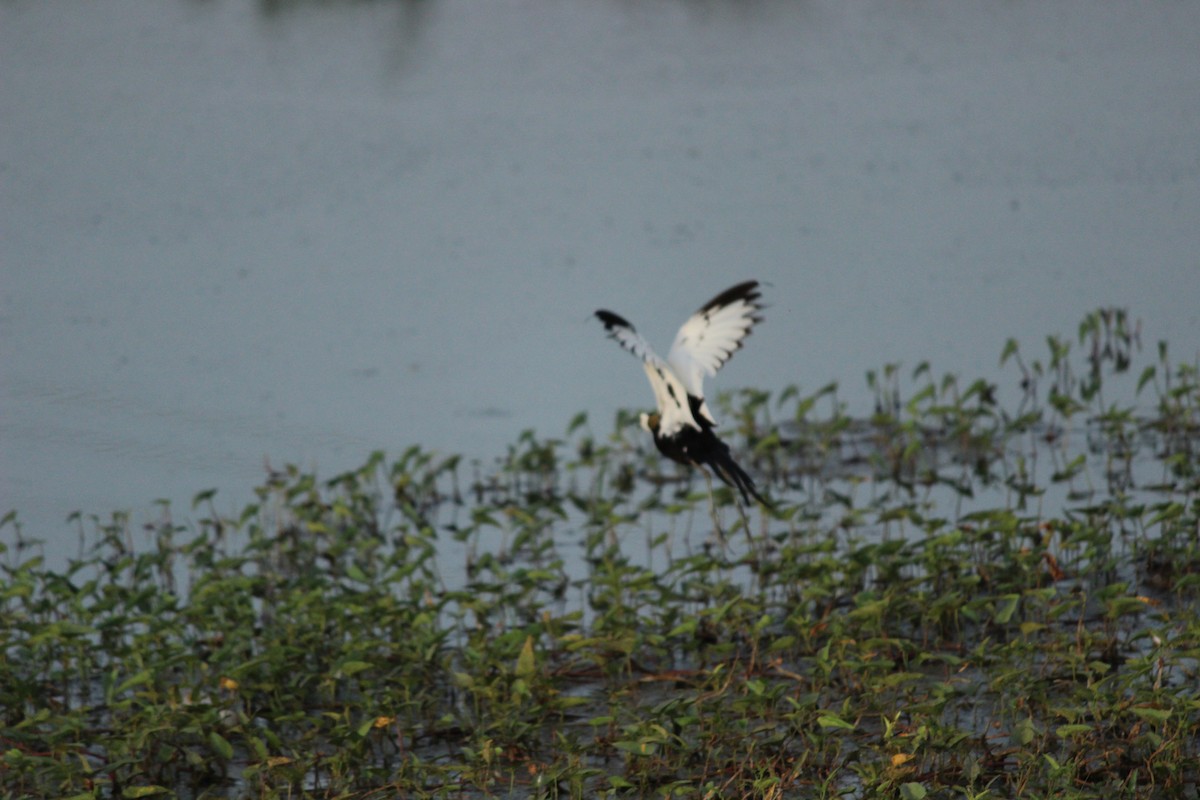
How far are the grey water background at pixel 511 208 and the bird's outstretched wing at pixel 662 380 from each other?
3029 mm

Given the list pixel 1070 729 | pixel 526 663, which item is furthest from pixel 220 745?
pixel 1070 729

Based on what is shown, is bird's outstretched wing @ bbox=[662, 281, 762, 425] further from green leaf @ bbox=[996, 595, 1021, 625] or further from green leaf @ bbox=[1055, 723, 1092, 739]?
green leaf @ bbox=[1055, 723, 1092, 739]

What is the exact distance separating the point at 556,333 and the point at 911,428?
Result: 2938 millimetres

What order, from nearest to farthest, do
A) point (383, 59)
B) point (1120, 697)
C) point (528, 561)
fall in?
point (1120, 697)
point (528, 561)
point (383, 59)

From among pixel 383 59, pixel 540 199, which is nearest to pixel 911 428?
pixel 540 199

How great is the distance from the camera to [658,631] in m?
5.76

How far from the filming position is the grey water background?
8.61 meters

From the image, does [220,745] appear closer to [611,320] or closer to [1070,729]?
[611,320]

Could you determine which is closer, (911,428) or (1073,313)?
(911,428)

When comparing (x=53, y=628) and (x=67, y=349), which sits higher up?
(x=67, y=349)

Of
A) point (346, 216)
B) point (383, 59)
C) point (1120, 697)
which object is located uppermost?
point (383, 59)

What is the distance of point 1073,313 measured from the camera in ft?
30.3

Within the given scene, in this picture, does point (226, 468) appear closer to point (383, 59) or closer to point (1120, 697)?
point (1120, 697)

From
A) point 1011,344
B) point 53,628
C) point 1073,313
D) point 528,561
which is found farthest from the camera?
point 1073,313
